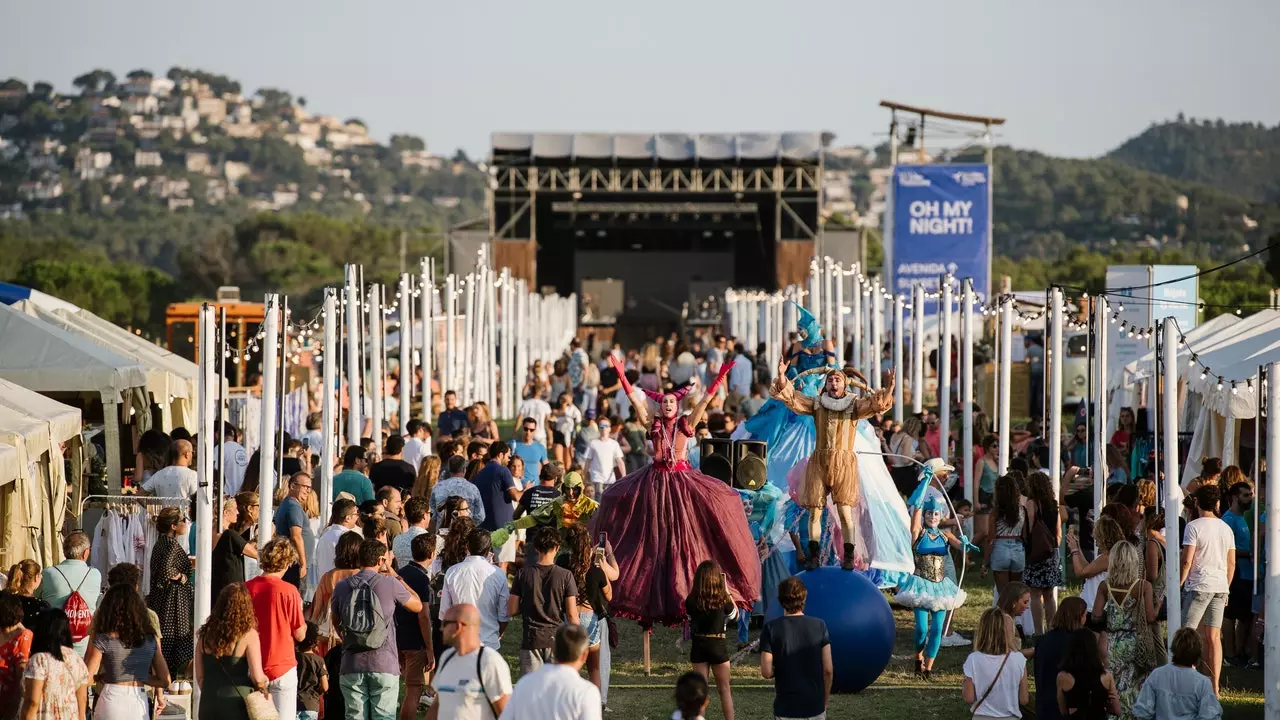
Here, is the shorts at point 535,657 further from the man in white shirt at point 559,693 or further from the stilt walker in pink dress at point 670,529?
the man in white shirt at point 559,693

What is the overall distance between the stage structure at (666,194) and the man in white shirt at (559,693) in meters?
40.8

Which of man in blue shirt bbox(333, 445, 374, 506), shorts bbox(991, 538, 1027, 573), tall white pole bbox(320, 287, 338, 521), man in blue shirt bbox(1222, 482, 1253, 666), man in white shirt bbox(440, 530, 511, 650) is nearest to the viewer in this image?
man in white shirt bbox(440, 530, 511, 650)

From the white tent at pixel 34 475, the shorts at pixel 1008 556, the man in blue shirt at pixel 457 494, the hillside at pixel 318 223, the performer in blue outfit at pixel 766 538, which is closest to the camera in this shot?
the white tent at pixel 34 475

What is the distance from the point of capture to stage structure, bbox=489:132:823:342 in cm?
4766

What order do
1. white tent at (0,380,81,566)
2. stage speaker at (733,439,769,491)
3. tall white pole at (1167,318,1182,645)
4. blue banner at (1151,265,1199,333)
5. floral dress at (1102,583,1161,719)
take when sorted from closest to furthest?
floral dress at (1102,583,1161,719), tall white pole at (1167,318,1182,645), white tent at (0,380,81,566), stage speaker at (733,439,769,491), blue banner at (1151,265,1199,333)

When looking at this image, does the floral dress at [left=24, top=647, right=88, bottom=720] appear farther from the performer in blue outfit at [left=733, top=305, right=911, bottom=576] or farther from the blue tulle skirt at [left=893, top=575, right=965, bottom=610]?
the performer in blue outfit at [left=733, top=305, right=911, bottom=576]

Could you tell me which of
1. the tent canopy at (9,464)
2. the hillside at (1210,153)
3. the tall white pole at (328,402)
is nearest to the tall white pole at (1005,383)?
the tall white pole at (328,402)

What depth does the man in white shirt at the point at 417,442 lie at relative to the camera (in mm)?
16750

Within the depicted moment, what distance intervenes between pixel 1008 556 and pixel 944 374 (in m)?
7.45

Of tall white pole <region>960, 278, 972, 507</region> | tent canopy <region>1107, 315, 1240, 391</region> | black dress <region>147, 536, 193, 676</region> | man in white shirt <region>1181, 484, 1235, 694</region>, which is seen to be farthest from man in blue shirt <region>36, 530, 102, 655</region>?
tent canopy <region>1107, 315, 1240, 391</region>

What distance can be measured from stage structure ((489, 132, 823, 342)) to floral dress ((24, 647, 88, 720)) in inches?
1553

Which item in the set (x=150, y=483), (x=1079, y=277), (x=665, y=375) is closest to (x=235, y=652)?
(x=150, y=483)

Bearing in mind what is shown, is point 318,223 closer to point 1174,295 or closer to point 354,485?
point 1174,295

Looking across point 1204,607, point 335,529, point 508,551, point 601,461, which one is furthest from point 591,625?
point 601,461
